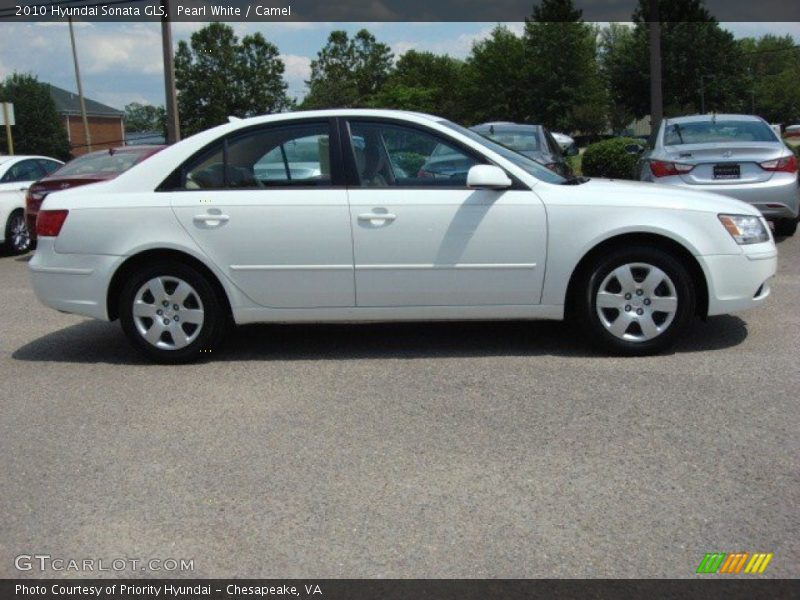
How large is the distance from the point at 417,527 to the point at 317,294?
2.69m

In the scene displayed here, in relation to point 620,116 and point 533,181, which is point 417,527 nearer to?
point 533,181

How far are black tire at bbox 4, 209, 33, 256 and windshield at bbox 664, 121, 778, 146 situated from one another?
30.0 ft

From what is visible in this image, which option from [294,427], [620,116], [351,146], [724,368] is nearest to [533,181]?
[351,146]

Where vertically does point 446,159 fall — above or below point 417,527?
above

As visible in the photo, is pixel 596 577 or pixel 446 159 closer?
pixel 596 577

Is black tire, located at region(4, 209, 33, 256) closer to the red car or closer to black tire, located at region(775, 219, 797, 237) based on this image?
the red car

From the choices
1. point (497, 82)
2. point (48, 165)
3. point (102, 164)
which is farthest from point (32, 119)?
point (102, 164)

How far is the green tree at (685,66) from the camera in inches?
2525

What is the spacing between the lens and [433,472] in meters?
4.18

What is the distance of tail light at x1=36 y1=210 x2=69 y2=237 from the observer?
6.29m

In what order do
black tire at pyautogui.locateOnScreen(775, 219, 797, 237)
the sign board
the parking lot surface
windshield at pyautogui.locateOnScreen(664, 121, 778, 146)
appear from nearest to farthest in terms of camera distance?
the parking lot surface, windshield at pyautogui.locateOnScreen(664, 121, 778, 146), black tire at pyautogui.locateOnScreen(775, 219, 797, 237), the sign board

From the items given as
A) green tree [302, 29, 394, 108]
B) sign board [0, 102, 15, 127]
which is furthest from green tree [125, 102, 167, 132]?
sign board [0, 102, 15, 127]

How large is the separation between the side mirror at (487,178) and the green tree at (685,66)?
60.9 metres

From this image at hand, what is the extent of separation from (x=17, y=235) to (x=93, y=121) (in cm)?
7771
